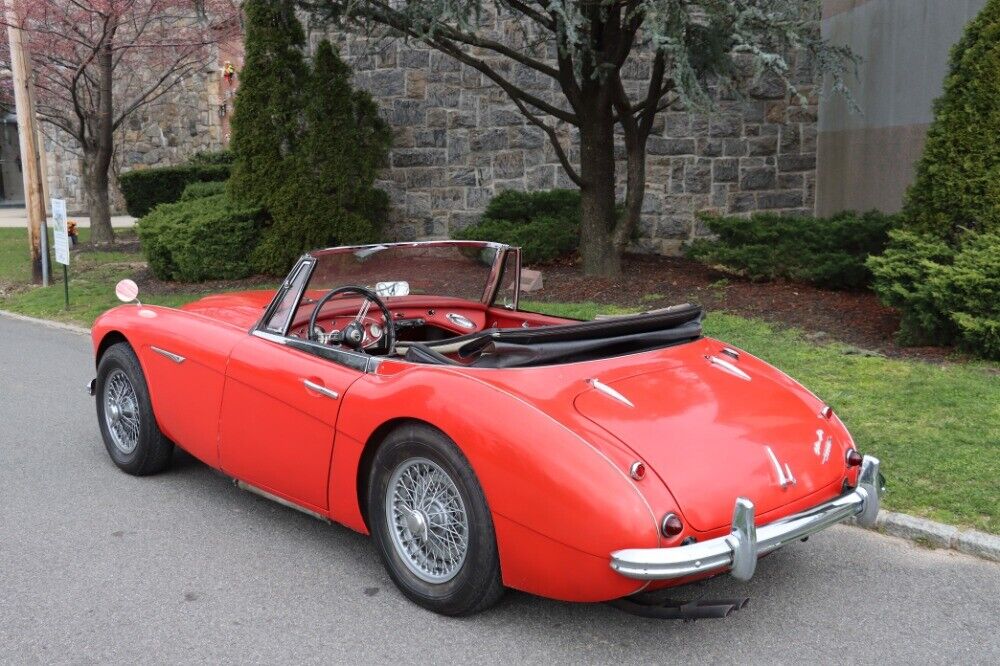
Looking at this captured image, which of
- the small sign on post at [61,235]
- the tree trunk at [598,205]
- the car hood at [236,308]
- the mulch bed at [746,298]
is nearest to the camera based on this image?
the car hood at [236,308]

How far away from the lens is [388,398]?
3859 mm

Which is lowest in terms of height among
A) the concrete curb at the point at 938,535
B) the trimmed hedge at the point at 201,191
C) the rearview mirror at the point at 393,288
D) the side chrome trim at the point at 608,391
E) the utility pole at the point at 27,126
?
the concrete curb at the point at 938,535

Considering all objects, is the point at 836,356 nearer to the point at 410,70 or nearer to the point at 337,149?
the point at 337,149

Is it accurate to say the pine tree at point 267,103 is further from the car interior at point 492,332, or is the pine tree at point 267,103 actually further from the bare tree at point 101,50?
the car interior at point 492,332

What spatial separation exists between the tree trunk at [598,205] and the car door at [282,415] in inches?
280

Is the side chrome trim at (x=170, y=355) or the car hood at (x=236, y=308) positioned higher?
the car hood at (x=236, y=308)

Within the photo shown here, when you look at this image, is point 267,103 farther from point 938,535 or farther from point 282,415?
point 938,535

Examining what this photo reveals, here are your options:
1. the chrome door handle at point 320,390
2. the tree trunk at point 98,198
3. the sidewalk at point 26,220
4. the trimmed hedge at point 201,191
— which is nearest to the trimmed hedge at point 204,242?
the trimmed hedge at point 201,191

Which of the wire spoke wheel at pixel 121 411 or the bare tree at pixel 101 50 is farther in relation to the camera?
the bare tree at pixel 101 50

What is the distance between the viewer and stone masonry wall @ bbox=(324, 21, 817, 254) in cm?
1343

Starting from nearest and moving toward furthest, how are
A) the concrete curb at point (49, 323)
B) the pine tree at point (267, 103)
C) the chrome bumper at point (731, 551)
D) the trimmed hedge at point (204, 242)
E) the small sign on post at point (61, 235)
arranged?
the chrome bumper at point (731, 551)
the concrete curb at point (49, 323)
the small sign on post at point (61, 235)
the pine tree at point (267, 103)
the trimmed hedge at point (204, 242)

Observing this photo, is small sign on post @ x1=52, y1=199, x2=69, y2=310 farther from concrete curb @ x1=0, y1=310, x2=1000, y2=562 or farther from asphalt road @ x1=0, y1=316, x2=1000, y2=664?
concrete curb @ x1=0, y1=310, x2=1000, y2=562

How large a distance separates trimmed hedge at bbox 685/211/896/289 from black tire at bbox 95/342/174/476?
7.00 metres

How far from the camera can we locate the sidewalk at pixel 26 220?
2300 centimetres
